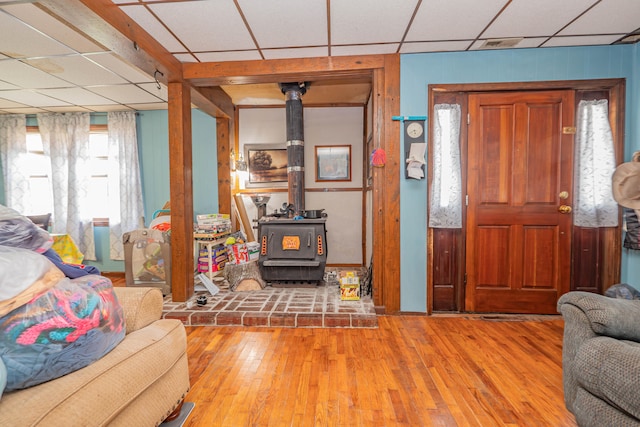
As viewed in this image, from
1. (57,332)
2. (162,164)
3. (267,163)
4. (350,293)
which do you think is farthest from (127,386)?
(162,164)

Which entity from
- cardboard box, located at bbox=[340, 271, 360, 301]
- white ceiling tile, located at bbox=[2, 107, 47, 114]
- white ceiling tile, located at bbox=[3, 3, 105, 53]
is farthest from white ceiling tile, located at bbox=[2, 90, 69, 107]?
cardboard box, located at bbox=[340, 271, 360, 301]

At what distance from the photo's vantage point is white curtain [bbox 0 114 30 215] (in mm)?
4355

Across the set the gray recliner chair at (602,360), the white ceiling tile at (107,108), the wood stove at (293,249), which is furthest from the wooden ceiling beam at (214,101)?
the gray recliner chair at (602,360)

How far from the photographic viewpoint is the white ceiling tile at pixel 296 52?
2637 mm

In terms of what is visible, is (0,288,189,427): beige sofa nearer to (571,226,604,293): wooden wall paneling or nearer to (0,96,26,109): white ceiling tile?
(571,226,604,293): wooden wall paneling

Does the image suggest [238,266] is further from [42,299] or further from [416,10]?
[416,10]

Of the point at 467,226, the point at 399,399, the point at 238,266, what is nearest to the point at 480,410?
the point at 399,399

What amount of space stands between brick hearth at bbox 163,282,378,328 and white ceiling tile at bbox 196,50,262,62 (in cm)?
236

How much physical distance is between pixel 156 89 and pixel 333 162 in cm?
248

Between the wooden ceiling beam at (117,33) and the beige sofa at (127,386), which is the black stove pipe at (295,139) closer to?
the wooden ceiling beam at (117,33)

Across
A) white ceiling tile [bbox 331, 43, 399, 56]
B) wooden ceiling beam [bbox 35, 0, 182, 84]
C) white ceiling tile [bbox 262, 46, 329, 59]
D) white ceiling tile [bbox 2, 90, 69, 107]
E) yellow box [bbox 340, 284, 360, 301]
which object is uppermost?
white ceiling tile [bbox 331, 43, 399, 56]

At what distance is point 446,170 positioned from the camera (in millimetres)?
2799

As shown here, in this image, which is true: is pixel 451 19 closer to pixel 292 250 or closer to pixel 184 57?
pixel 184 57

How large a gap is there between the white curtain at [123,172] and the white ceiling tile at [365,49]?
131 inches
